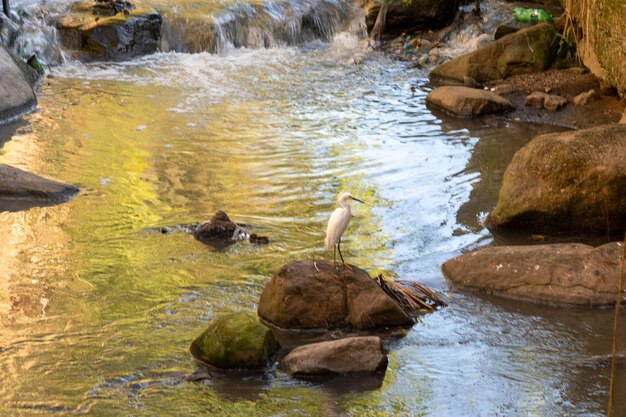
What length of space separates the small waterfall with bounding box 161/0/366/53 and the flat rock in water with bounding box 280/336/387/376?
13.2 metres

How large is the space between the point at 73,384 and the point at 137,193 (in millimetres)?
4301

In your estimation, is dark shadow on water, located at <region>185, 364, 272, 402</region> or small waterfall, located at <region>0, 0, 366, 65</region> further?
small waterfall, located at <region>0, 0, 366, 65</region>

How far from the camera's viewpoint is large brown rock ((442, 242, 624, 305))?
7203 mm

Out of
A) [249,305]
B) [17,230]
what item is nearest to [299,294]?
[249,305]

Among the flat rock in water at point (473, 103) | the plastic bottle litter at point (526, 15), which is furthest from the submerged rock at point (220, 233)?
the plastic bottle litter at point (526, 15)

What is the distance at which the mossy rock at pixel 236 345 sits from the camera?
19.6ft

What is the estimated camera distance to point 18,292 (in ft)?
23.7

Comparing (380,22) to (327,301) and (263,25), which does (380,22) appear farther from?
(327,301)

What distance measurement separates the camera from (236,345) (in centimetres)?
598

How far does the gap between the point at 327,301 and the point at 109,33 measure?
1180 cm

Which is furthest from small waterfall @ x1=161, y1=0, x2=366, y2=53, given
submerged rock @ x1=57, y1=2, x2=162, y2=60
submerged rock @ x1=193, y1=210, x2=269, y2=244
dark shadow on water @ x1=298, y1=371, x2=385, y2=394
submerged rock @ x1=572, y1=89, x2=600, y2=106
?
dark shadow on water @ x1=298, y1=371, x2=385, y2=394

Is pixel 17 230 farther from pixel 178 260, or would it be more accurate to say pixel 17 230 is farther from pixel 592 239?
pixel 592 239

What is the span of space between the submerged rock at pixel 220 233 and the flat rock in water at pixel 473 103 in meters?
6.18

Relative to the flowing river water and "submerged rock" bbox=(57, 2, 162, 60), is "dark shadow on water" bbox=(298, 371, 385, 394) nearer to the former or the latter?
the flowing river water
